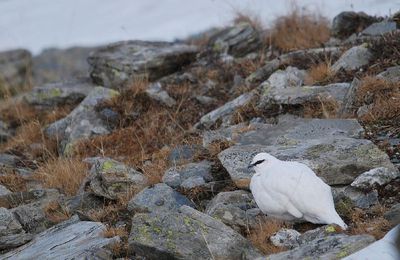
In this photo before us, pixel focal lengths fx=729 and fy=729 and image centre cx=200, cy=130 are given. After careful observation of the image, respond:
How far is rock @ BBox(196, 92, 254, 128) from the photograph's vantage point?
792 cm

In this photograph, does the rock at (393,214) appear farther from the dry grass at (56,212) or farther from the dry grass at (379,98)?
the dry grass at (56,212)

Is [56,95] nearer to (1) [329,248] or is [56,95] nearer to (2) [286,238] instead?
(2) [286,238]

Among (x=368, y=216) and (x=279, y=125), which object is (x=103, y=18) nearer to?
(x=279, y=125)

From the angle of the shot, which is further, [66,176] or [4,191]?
[66,176]

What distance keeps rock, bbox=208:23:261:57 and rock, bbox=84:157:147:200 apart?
4.44m

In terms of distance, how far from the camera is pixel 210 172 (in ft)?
20.4

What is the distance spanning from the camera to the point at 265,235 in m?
4.69

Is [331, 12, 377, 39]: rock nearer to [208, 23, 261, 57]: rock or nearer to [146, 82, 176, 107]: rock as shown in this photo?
[208, 23, 261, 57]: rock

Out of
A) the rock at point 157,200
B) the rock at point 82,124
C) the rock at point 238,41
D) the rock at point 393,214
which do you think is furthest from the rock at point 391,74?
the rock at point 238,41

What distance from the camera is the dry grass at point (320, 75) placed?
7964 mm

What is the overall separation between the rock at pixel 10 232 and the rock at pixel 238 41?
5297 mm

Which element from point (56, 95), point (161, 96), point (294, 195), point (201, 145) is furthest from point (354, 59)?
point (56, 95)

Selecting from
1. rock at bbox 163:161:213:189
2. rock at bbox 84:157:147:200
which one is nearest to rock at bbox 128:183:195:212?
rock at bbox 163:161:213:189

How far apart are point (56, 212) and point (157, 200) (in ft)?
3.50
